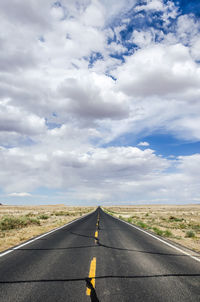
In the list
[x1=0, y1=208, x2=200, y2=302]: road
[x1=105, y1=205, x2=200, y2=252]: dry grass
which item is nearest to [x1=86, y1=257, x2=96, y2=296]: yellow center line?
[x1=0, y1=208, x2=200, y2=302]: road

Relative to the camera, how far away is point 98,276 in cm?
548

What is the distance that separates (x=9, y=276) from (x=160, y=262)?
4.65 meters

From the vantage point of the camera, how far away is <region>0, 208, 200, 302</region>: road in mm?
4332

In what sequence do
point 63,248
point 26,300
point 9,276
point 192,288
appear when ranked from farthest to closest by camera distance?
point 63,248 < point 9,276 < point 192,288 < point 26,300

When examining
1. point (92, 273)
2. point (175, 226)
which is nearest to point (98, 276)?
point (92, 273)

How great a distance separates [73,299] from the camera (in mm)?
4133

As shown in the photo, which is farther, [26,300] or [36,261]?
[36,261]

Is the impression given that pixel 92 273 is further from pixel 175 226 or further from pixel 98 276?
pixel 175 226

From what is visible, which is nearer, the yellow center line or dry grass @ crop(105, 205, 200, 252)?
the yellow center line

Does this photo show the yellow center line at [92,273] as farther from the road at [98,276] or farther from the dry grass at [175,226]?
the dry grass at [175,226]

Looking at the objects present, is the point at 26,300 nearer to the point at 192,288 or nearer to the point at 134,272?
the point at 134,272

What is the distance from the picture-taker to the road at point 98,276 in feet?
14.2

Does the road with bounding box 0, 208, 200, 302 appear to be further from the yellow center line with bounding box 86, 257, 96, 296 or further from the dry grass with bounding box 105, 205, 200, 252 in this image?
the dry grass with bounding box 105, 205, 200, 252

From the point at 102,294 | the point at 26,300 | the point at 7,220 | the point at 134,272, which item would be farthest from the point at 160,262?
the point at 7,220
